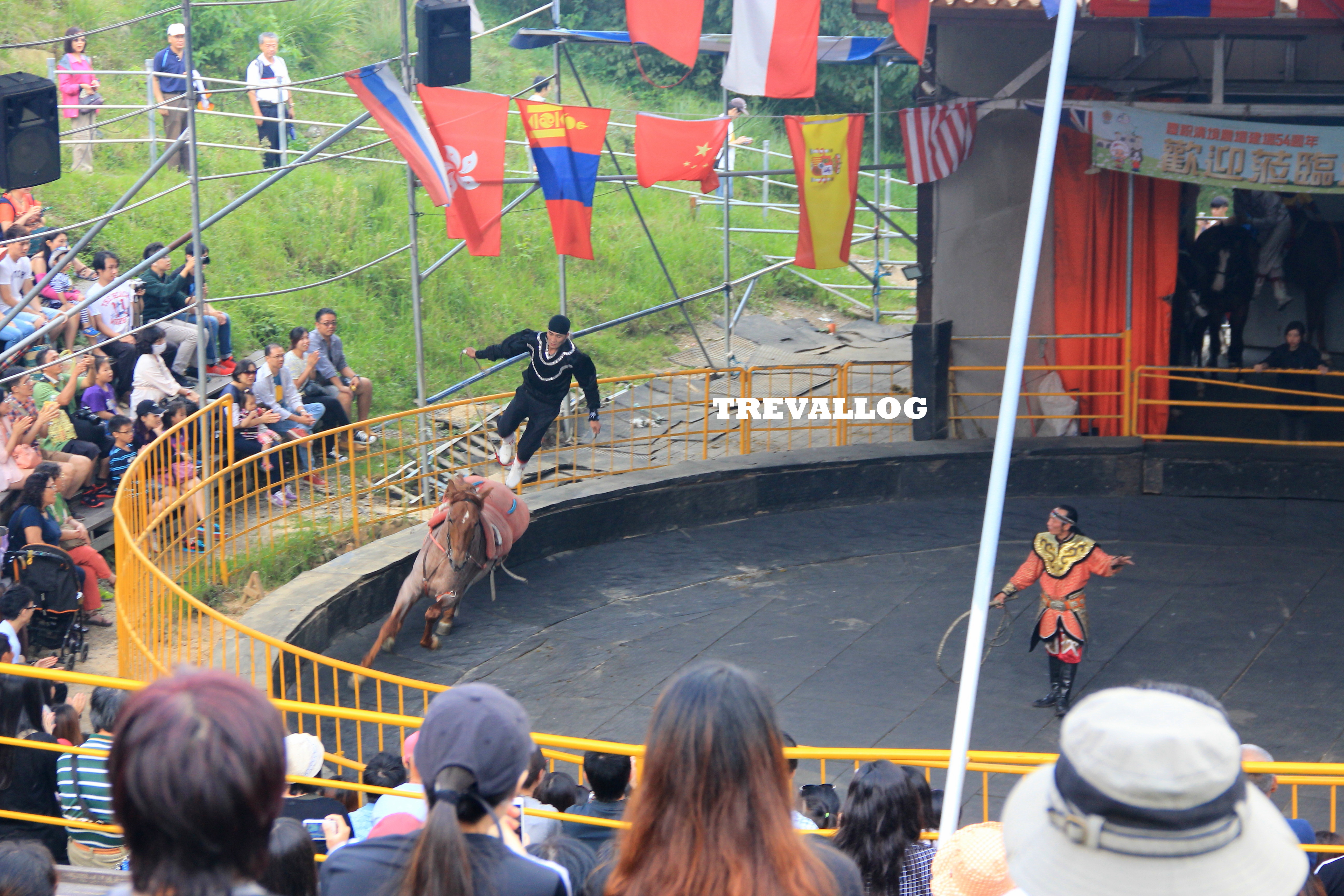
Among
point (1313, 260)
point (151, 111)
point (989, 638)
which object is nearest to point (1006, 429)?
point (989, 638)

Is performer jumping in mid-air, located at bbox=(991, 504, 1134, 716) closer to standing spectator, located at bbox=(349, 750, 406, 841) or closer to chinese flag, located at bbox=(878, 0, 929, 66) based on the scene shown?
standing spectator, located at bbox=(349, 750, 406, 841)

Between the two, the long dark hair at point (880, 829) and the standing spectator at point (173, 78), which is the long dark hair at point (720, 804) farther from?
the standing spectator at point (173, 78)

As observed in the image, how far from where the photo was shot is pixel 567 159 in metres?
12.6

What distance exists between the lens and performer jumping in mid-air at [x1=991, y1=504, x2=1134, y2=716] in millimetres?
9188

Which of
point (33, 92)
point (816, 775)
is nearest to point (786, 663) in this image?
point (816, 775)

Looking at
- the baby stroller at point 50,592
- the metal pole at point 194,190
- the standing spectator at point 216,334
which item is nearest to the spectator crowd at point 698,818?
the baby stroller at point 50,592

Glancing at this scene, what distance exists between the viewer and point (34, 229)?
14.3 metres

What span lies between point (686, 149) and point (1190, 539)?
20.5 ft

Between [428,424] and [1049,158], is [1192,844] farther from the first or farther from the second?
[428,424]

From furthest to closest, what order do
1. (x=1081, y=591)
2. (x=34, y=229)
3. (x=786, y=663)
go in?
(x=34, y=229)
(x=786, y=663)
(x=1081, y=591)

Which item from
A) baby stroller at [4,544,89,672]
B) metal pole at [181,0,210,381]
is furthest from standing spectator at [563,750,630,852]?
metal pole at [181,0,210,381]

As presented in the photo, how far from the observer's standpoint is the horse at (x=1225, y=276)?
55.3ft

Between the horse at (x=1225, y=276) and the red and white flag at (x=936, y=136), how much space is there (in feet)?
14.1

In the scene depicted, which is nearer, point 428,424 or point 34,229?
point 34,229
